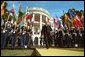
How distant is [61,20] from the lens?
18.2 meters

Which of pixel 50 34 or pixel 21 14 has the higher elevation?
pixel 21 14

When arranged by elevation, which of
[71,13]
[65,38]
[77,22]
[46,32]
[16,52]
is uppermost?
[71,13]

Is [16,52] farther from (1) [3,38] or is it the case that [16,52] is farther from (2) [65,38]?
(2) [65,38]

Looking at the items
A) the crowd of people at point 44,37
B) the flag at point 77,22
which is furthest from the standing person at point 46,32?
the flag at point 77,22

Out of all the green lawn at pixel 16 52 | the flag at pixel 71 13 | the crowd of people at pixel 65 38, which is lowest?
the green lawn at pixel 16 52

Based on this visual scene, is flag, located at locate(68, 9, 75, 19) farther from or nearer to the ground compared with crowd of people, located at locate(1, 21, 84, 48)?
farther from the ground

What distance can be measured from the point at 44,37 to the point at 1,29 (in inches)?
104

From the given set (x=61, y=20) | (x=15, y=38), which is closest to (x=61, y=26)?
(x=61, y=20)

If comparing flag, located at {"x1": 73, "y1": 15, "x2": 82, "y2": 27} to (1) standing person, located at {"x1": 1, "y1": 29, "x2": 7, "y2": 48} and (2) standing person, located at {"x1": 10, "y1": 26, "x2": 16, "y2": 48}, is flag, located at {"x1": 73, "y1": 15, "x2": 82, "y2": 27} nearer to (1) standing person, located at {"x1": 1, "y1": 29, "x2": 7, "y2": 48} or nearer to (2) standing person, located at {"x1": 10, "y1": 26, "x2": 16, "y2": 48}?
(2) standing person, located at {"x1": 10, "y1": 26, "x2": 16, "y2": 48}

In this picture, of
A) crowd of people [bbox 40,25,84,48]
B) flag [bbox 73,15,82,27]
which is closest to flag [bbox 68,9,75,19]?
flag [bbox 73,15,82,27]

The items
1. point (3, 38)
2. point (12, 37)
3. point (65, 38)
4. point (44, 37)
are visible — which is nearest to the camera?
point (3, 38)

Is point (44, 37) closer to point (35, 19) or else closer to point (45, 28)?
point (45, 28)

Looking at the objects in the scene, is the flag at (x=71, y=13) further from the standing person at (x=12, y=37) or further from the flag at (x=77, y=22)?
the standing person at (x=12, y=37)

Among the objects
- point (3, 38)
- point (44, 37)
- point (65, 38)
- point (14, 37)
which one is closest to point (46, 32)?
point (44, 37)
